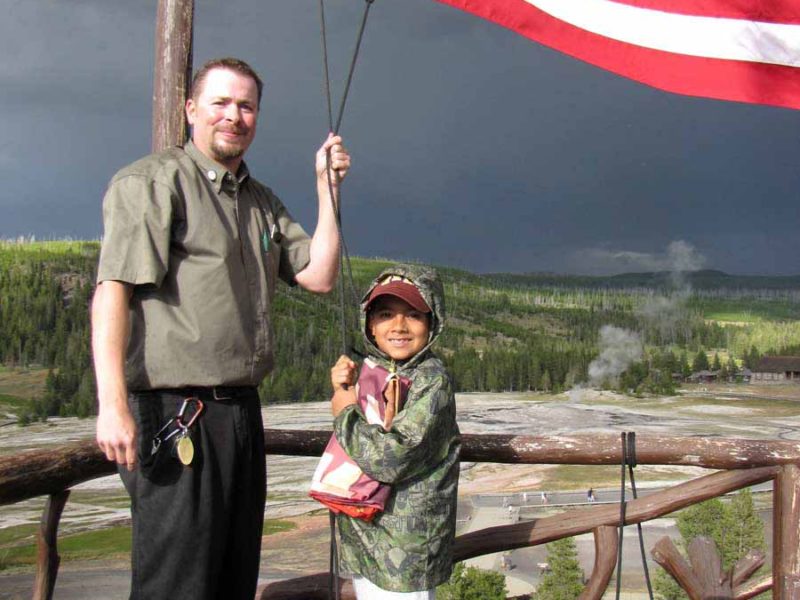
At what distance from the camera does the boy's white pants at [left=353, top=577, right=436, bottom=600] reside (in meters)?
2.31

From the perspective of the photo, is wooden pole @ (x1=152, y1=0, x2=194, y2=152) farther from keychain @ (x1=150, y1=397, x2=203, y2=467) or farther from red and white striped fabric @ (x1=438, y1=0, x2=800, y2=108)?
keychain @ (x1=150, y1=397, x2=203, y2=467)

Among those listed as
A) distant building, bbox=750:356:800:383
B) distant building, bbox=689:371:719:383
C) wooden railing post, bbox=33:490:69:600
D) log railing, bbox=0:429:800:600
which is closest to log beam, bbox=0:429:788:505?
log railing, bbox=0:429:800:600

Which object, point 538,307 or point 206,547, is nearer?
point 206,547

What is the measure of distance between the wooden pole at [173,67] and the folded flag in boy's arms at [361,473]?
1.59 meters

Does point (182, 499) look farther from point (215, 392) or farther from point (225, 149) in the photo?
point (225, 149)

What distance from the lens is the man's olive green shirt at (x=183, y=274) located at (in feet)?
6.92

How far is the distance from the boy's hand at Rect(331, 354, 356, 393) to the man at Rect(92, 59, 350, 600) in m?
0.22

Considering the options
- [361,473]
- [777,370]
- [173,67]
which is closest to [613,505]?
[361,473]

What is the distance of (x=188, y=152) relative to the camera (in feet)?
7.74

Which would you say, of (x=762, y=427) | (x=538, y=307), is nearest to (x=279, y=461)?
(x=762, y=427)

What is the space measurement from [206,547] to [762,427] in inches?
3047

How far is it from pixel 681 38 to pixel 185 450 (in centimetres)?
246

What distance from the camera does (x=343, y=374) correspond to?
7.64ft

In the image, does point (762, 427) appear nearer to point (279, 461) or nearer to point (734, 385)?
point (734, 385)
